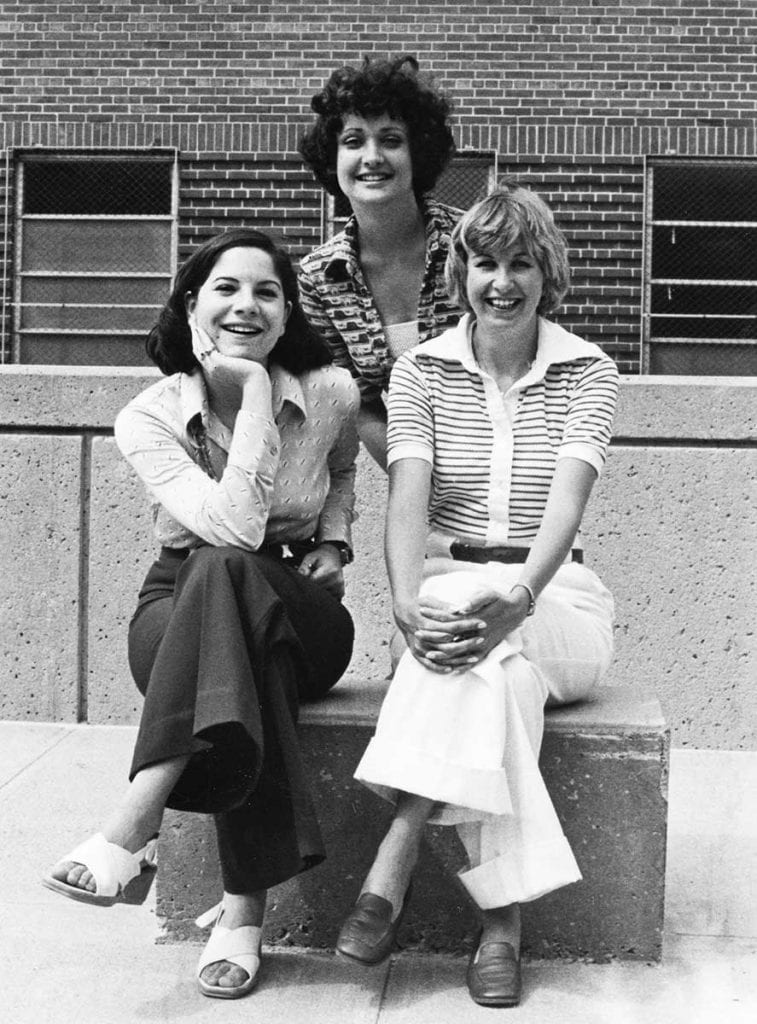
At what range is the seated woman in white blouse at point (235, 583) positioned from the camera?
8.64 ft

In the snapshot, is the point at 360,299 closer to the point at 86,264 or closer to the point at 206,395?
the point at 206,395

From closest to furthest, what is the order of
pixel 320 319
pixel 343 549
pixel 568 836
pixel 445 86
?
pixel 568 836 → pixel 343 549 → pixel 320 319 → pixel 445 86

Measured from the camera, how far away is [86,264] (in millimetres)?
10359

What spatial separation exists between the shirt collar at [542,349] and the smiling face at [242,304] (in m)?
0.35

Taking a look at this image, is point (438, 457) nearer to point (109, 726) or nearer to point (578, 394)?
point (578, 394)

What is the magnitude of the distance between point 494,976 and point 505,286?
141 centimetres

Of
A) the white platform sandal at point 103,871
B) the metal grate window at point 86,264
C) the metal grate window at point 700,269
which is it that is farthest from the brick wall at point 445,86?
the white platform sandal at point 103,871

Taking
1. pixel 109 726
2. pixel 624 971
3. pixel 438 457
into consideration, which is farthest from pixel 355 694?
pixel 109 726

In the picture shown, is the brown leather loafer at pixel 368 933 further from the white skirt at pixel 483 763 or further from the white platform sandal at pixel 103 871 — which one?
the white platform sandal at pixel 103 871

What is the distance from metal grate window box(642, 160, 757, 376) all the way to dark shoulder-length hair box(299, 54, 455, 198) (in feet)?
21.1

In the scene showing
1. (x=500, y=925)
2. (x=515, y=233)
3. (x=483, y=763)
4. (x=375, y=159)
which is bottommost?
(x=500, y=925)

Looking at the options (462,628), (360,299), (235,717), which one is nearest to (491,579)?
(462,628)

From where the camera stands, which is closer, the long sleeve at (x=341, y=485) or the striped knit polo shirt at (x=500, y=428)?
the striped knit polo shirt at (x=500, y=428)

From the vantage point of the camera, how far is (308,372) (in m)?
3.21
